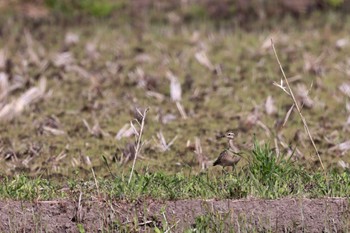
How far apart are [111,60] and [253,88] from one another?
1640 millimetres

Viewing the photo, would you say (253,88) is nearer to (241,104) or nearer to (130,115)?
(241,104)

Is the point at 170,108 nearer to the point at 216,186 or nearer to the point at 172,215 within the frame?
the point at 216,186

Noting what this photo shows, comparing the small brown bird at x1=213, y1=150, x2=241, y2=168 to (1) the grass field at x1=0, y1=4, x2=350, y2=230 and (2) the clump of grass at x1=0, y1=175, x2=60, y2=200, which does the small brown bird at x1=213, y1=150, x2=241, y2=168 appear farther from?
(2) the clump of grass at x1=0, y1=175, x2=60, y2=200

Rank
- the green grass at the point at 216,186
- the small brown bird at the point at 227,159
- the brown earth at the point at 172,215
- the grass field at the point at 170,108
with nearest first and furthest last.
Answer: the brown earth at the point at 172,215 < the green grass at the point at 216,186 < the grass field at the point at 170,108 < the small brown bird at the point at 227,159

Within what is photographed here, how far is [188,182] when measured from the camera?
18.0ft

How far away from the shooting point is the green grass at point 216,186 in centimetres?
523

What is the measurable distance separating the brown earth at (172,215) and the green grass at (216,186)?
0.10 meters

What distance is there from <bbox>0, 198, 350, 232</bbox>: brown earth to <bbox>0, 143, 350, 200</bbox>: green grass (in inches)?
4.0

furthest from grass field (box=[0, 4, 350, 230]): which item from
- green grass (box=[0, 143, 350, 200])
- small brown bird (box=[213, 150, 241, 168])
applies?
small brown bird (box=[213, 150, 241, 168])

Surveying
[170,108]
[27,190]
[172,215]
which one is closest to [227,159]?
[172,215]

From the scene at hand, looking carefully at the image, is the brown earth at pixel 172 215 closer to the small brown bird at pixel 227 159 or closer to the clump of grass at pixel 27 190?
the clump of grass at pixel 27 190

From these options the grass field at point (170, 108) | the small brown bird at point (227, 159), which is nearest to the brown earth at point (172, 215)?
the grass field at point (170, 108)

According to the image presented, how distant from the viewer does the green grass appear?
523 cm

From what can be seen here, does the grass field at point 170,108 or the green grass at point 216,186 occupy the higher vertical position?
the green grass at point 216,186
